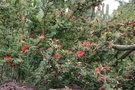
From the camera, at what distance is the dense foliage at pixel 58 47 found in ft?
13.9

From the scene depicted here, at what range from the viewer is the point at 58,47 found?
4156 mm

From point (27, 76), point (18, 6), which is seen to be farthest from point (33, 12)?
point (27, 76)

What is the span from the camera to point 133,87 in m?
4.78

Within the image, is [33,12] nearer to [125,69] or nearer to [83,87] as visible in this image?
[83,87]

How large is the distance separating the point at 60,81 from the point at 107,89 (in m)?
1.02

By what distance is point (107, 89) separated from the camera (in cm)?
376

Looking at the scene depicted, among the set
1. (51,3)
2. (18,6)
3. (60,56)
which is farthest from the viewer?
(51,3)

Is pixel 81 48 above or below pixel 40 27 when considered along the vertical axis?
below

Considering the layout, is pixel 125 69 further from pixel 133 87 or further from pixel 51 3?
pixel 51 3

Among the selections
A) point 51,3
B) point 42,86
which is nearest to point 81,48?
point 42,86

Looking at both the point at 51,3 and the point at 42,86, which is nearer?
the point at 42,86

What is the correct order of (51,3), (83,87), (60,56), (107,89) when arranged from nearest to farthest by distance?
1. (107,89)
2. (60,56)
3. (83,87)
4. (51,3)

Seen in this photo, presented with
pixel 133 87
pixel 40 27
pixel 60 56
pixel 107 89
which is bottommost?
pixel 133 87

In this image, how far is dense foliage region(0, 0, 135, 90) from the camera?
424 cm
